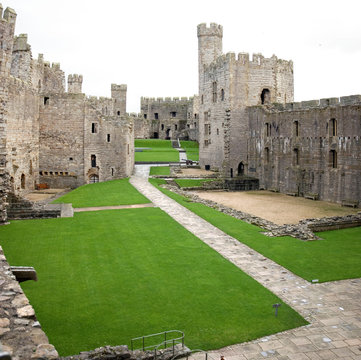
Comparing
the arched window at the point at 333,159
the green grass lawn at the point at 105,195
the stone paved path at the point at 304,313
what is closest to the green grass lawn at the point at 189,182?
the green grass lawn at the point at 105,195

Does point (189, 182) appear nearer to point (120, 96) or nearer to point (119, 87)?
point (120, 96)

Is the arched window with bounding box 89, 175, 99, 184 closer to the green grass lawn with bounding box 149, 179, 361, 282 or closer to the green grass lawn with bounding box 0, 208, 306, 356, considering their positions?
the green grass lawn with bounding box 149, 179, 361, 282

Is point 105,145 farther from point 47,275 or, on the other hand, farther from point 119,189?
point 47,275

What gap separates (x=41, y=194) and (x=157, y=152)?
1102 inches

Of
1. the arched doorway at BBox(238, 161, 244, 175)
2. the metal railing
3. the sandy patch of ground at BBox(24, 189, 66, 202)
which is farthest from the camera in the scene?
the arched doorway at BBox(238, 161, 244, 175)

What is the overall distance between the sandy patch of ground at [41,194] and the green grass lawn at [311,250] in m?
14.9

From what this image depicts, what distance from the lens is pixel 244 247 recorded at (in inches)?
701

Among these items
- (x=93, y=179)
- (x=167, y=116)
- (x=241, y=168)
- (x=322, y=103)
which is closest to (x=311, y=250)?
(x=322, y=103)

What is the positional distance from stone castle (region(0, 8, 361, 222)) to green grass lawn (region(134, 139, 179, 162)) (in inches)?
294

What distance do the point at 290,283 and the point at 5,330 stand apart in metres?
9.55

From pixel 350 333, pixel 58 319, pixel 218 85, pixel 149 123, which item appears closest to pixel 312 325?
pixel 350 333

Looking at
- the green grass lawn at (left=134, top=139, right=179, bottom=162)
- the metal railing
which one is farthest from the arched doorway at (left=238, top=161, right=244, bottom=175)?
the metal railing

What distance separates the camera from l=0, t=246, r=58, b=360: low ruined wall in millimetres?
6008

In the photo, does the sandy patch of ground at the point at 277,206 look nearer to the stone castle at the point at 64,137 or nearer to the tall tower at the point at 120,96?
the stone castle at the point at 64,137
